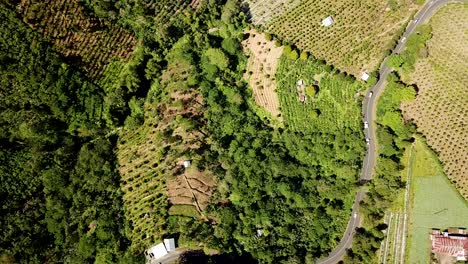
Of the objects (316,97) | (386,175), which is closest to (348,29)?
(316,97)

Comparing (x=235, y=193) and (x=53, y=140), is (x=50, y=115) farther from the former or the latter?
(x=235, y=193)

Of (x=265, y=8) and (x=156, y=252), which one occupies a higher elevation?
(x=265, y=8)

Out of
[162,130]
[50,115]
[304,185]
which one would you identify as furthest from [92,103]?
[304,185]

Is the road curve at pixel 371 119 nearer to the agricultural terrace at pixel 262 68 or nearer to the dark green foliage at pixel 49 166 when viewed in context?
the agricultural terrace at pixel 262 68

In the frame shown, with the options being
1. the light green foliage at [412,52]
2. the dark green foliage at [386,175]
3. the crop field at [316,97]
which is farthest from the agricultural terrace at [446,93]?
the crop field at [316,97]

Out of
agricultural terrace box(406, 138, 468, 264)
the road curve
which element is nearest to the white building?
the road curve

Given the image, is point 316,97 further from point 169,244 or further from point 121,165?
point 121,165
